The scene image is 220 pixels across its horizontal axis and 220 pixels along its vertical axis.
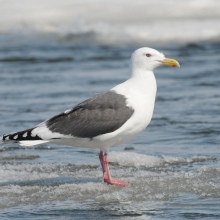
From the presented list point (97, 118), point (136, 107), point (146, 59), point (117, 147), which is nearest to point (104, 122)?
point (97, 118)

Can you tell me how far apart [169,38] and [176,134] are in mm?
15919

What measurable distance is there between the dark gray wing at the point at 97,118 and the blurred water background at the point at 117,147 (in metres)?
0.58

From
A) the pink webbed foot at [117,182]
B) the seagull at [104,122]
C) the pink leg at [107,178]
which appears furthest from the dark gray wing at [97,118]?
the pink webbed foot at [117,182]

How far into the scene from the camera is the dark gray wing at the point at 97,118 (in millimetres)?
5039

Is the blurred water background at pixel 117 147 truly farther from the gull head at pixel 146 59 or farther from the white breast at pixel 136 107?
the gull head at pixel 146 59

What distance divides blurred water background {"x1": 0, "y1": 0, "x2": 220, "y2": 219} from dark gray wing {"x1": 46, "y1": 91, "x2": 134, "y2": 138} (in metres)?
0.58

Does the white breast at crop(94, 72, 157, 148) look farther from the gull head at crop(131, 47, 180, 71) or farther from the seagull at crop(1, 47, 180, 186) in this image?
the gull head at crop(131, 47, 180, 71)

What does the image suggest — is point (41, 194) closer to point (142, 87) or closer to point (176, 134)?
point (142, 87)

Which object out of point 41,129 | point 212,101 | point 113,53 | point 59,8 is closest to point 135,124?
point 41,129

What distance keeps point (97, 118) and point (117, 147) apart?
5.95 feet

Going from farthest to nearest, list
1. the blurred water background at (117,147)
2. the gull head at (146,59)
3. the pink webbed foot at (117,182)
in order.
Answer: the gull head at (146,59)
the pink webbed foot at (117,182)
the blurred water background at (117,147)

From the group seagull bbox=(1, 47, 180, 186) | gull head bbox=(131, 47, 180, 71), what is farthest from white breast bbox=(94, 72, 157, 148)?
gull head bbox=(131, 47, 180, 71)

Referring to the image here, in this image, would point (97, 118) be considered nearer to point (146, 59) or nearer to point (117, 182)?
point (117, 182)

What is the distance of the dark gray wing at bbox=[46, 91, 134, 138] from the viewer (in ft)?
16.5
